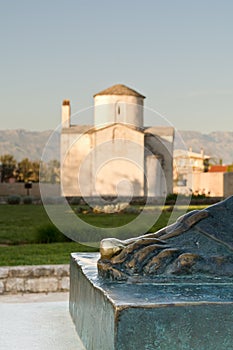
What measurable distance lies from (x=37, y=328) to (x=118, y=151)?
28127 millimetres

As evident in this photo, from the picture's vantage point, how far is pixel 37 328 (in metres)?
3.92

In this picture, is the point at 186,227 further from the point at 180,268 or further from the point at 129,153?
the point at 129,153

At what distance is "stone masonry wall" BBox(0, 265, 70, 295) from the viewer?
6.92 metres

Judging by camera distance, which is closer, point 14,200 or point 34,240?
point 34,240

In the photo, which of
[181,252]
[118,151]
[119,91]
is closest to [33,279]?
[181,252]

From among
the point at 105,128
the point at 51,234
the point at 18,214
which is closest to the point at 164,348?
the point at 51,234

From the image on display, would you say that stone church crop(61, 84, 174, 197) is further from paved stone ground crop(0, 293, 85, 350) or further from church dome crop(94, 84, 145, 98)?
paved stone ground crop(0, 293, 85, 350)

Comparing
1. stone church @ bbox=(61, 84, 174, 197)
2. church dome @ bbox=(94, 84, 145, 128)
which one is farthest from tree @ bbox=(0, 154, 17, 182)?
church dome @ bbox=(94, 84, 145, 128)

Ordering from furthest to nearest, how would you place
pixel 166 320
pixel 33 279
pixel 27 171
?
pixel 27 171 → pixel 33 279 → pixel 166 320

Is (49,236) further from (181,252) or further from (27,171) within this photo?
(27,171)

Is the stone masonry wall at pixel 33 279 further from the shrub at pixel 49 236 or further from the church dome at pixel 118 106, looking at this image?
the church dome at pixel 118 106

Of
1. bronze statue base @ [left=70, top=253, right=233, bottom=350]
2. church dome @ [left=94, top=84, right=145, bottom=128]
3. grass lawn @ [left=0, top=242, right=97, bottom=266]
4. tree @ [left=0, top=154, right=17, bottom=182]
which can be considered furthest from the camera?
tree @ [left=0, top=154, right=17, bottom=182]

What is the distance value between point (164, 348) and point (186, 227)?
39.6 inches

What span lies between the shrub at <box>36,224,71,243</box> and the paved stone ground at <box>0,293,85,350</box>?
7225 mm
